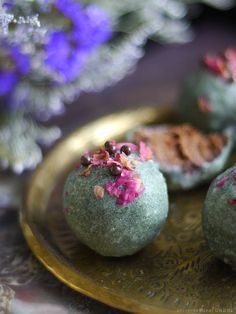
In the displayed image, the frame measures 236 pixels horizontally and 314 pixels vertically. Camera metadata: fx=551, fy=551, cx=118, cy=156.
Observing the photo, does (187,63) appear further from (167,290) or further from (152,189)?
(167,290)

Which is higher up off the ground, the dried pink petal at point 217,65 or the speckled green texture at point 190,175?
the dried pink petal at point 217,65

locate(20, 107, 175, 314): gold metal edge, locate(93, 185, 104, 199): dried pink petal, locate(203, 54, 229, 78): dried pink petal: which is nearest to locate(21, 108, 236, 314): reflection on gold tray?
locate(20, 107, 175, 314): gold metal edge

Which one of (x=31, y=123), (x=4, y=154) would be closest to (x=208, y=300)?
(x=4, y=154)

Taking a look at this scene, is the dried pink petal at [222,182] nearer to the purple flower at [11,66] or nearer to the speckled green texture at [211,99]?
the speckled green texture at [211,99]

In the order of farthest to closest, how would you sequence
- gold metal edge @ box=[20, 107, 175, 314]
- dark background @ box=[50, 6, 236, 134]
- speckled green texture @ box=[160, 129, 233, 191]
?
dark background @ box=[50, 6, 236, 134] → speckled green texture @ box=[160, 129, 233, 191] → gold metal edge @ box=[20, 107, 175, 314]

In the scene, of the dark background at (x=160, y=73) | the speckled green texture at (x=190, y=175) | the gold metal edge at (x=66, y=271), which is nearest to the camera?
the gold metal edge at (x=66, y=271)

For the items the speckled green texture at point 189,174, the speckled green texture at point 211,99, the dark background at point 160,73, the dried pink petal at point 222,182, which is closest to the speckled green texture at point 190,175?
the speckled green texture at point 189,174

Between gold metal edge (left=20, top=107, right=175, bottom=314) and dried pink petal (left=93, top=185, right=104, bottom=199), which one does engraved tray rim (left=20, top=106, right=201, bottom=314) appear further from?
dried pink petal (left=93, top=185, right=104, bottom=199)
